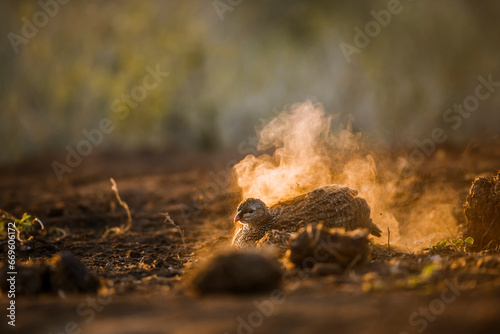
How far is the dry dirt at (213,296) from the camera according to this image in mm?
2928

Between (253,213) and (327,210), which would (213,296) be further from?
(327,210)

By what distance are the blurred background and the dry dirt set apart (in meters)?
12.2

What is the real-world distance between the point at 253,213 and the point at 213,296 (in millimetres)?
2206

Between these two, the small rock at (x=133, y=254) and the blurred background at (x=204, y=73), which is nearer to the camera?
the small rock at (x=133, y=254)

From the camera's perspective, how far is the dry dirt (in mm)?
2928

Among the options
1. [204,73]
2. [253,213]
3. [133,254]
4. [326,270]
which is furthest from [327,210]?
[204,73]

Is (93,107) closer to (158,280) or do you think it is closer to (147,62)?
(147,62)

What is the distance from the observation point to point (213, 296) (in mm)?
3590

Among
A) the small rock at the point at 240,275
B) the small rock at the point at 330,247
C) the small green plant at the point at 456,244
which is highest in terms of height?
the small rock at the point at 240,275

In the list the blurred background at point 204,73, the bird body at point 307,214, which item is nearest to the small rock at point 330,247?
the bird body at point 307,214

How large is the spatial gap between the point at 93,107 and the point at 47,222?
13.4m

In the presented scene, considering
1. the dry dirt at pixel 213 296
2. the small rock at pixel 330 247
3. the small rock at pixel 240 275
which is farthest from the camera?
the small rock at pixel 330 247

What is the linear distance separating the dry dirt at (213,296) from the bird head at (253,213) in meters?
0.79

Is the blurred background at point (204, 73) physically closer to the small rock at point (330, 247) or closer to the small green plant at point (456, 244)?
the small green plant at point (456, 244)
